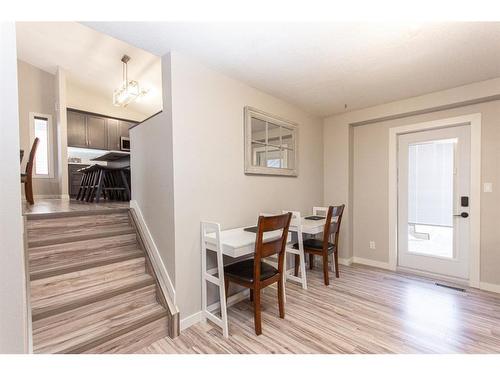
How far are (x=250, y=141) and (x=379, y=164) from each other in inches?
81.9

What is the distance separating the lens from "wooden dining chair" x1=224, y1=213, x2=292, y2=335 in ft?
6.19

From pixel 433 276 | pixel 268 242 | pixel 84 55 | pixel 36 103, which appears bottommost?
pixel 433 276

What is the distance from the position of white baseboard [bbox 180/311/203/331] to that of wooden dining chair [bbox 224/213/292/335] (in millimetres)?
403

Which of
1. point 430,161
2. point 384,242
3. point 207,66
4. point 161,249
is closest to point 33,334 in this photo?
point 161,249

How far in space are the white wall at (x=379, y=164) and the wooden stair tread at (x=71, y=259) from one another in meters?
3.03

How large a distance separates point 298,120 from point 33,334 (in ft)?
11.1

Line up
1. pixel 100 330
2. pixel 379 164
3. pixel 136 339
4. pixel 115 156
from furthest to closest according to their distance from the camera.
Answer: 1. pixel 115 156
2. pixel 379 164
3. pixel 136 339
4. pixel 100 330

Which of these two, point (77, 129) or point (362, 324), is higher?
point (77, 129)

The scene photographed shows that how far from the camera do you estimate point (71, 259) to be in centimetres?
193

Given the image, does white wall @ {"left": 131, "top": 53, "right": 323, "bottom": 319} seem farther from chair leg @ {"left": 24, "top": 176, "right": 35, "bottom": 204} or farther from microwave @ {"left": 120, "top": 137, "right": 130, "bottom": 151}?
microwave @ {"left": 120, "top": 137, "right": 130, "bottom": 151}

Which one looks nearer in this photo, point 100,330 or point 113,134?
point 100,330

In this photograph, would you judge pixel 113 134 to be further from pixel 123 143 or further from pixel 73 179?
pixel 73 179

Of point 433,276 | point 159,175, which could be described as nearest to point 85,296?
point 159,175

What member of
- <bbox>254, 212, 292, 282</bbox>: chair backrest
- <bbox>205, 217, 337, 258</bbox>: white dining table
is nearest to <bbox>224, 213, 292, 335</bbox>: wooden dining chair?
<bbox>254, 212, 292, 282</bbox>: chair backrest
